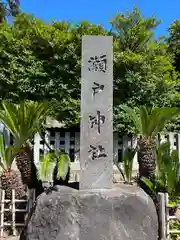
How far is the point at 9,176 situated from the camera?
5.90 metres

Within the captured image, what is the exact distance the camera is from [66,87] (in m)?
9.40

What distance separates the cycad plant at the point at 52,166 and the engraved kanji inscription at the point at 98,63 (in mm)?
1791

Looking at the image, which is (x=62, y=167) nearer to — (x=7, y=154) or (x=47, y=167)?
(x=47, y=167)

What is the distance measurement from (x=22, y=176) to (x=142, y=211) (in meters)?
2.52

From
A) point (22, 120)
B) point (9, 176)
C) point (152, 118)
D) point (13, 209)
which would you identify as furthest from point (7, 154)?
point (152, 118)

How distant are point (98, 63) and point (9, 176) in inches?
99.2

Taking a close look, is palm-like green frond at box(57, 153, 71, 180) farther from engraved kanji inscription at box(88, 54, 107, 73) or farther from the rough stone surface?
engraved kanji inscription at box(88, 54, 107, 73)

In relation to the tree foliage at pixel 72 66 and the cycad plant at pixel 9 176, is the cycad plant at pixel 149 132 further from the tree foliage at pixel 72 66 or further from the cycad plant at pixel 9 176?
the tree foliage at pixel 72 66

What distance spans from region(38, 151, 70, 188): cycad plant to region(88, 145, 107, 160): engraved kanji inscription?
1.19 meters

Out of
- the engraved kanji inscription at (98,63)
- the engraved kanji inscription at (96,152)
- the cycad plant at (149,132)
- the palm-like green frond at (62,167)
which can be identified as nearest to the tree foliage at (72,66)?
the cycad plant at (149,132)

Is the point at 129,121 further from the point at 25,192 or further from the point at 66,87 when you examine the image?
the point at 25,192

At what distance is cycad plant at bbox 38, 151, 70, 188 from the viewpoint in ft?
19.5

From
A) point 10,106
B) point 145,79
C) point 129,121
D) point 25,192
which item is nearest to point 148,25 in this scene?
point 145,79

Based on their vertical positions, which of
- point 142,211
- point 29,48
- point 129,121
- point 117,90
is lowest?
point 142,211
